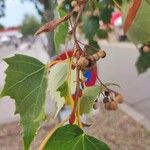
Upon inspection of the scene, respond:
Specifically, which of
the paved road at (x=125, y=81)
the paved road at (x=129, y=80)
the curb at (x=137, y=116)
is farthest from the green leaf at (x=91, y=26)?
the paved road at (x=129, y=80)

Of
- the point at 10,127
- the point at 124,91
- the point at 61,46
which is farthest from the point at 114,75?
the point at 61,46

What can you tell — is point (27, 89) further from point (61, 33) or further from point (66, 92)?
point (61, 33)

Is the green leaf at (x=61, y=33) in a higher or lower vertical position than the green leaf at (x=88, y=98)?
higher

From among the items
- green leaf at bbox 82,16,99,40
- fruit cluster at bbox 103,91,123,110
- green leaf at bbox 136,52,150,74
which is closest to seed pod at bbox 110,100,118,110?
fruit cluster at bbox 103,91,123,110

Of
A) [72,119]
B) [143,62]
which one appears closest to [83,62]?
[72,119]

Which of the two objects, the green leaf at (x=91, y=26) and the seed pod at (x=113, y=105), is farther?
the green leaf at (x=91, y=26)

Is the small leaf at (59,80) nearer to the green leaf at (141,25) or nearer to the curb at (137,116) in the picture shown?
the green leaf at (141,25)
